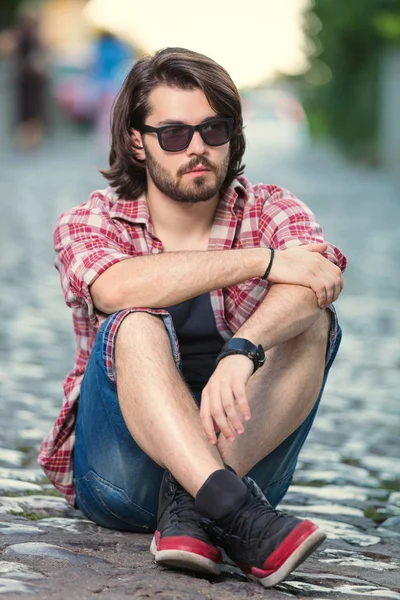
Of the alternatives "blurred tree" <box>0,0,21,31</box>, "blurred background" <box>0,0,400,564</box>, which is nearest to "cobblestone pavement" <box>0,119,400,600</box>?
"blurred background" <box>0,0,400,564</box>

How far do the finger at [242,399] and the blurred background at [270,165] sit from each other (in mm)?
1162

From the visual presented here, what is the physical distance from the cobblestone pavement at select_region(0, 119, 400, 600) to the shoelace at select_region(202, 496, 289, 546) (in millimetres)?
125

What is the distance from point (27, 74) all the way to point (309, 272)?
927 inches

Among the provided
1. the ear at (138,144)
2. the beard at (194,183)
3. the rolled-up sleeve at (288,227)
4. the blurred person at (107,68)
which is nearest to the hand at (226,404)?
the rolled-up sleeve at (288,227)

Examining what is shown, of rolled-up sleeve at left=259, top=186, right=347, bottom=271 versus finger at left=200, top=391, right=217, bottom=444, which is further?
rolled-up sleeve at left=259, top=186, right=347, bottom=271

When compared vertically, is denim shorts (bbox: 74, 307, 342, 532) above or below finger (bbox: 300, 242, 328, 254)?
below

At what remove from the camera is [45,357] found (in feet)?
22.8

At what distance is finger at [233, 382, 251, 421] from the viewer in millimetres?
3359

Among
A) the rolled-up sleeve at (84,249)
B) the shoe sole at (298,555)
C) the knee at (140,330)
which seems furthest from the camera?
the rolled-up sleeve at (84,249)

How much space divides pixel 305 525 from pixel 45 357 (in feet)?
13.0

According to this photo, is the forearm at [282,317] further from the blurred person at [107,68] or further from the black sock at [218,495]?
the blurred person at [107,68]

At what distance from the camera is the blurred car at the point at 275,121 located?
1455 inches

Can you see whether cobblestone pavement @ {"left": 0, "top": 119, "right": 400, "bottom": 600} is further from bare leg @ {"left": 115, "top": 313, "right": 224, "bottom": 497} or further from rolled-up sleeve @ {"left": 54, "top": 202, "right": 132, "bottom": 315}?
rolled-up sleeve @ {"left": 54, "top": 202, "right": 132, "bottom": 315}

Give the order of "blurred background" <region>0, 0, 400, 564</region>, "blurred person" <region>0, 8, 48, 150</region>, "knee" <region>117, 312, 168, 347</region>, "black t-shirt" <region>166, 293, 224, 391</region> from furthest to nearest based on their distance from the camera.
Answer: "blurred person" <region>0, 8, 48, 150</region> < "blurred background" <region>0, 0, 400, 564</region> < "black t-shirt" <region>166, 293, 224, 391</region> < "knee" <region>117, 312, 168, 347</region>
